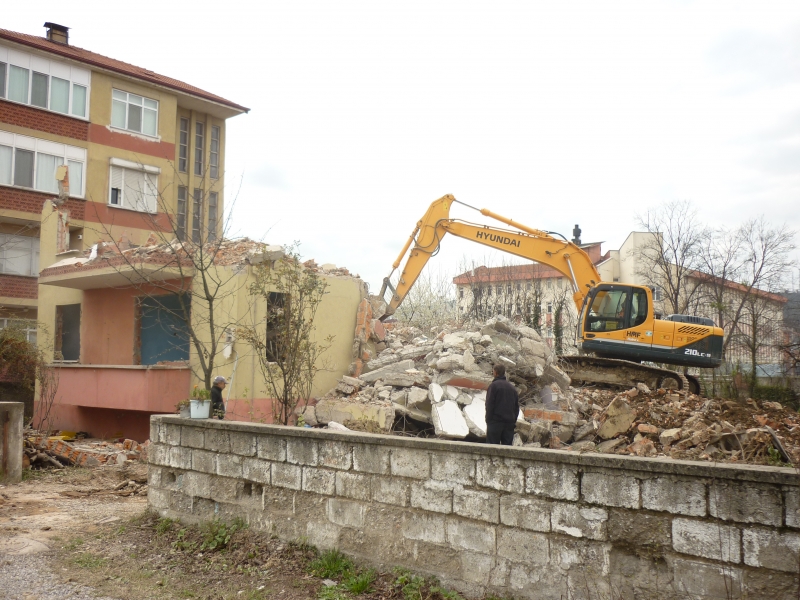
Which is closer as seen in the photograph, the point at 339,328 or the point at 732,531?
the point at 732,531

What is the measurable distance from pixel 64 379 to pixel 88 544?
11.2m

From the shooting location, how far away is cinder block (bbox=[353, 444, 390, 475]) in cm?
543

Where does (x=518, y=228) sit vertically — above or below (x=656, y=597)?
above

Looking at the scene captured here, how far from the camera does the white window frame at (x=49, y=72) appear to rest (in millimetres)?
22922

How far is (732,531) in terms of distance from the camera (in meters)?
3.85

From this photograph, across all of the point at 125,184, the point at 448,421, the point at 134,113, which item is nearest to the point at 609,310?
the point at 448,421

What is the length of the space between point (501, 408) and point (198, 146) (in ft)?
77.6

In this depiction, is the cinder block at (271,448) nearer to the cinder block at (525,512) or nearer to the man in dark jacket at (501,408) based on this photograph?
the cinder block at (525,512)

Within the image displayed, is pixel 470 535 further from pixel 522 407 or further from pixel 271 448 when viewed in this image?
pixel 522 407

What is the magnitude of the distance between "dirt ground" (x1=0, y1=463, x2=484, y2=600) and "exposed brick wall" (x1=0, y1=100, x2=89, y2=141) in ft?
62.1

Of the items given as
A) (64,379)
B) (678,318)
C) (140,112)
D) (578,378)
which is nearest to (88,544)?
(64,379)

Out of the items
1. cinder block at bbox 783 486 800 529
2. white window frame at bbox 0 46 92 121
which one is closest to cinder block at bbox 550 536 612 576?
cinder block at bbox 783 486 800 529

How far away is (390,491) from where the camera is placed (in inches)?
211

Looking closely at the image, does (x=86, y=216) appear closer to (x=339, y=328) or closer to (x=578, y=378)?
(x=339, y=328)
